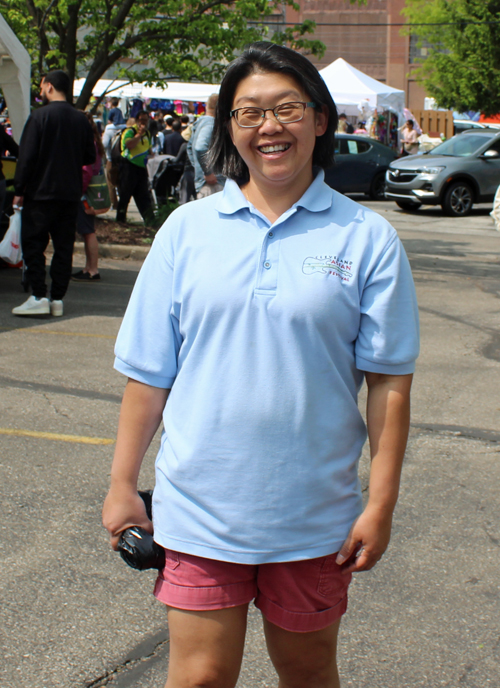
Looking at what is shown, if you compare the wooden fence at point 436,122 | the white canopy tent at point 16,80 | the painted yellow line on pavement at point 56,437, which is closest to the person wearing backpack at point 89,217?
the white canopy tent at point 16,80

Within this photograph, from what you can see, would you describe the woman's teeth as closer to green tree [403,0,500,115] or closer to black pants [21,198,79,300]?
black pants [21,198,79,300]

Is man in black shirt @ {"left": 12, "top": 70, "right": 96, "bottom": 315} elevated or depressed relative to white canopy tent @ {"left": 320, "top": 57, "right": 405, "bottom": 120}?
depressed

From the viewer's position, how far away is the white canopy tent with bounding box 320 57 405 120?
2725 cm

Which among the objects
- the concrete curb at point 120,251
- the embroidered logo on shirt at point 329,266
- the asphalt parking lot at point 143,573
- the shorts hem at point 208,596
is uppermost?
the embroidered logo on shirt at point 329,266

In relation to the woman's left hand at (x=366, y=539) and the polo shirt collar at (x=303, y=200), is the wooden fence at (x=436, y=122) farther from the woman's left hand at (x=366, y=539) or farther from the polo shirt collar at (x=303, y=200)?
the woman's left hand at (x=366, y=539)

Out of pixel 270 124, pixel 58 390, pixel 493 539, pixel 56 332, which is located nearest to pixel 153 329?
→ pixel 270 124

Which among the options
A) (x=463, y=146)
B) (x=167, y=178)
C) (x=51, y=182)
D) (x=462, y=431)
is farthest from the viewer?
(x=463, y=146)

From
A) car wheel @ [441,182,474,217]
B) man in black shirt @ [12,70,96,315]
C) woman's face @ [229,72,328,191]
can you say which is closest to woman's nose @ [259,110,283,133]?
woman's face @ [229,72,328,191]

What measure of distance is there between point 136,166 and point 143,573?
9.31m

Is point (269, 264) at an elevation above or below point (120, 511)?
above

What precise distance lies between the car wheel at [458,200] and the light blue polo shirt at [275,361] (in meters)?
16.9

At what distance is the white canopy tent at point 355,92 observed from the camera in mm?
27250

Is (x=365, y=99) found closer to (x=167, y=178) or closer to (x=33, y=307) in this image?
(x=167, y=178)

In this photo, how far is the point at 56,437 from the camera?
468 centimetres
